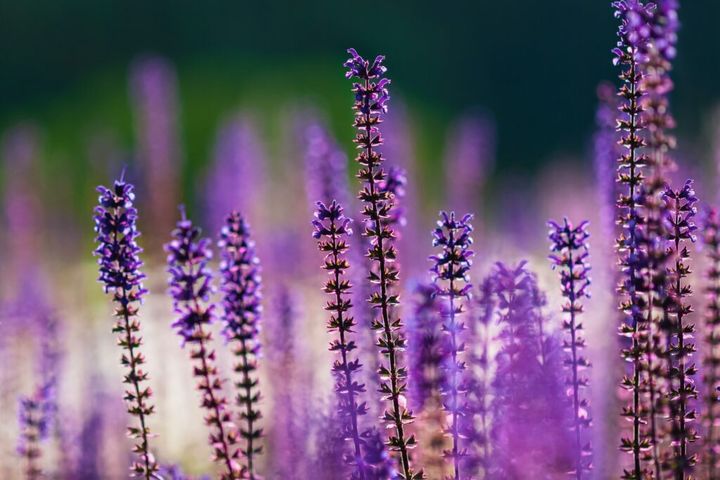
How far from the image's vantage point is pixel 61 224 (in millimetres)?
17125

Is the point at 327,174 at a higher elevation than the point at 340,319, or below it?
higher

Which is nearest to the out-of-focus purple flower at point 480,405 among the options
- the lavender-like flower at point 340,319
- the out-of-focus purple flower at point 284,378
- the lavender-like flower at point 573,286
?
the lavender-like flower at point 573,286

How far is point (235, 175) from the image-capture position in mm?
13430

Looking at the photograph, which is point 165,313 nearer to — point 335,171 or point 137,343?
point 335,171

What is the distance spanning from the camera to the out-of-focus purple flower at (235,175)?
505 inches

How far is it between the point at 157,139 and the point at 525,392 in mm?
9392

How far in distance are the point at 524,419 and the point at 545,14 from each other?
29466 mm

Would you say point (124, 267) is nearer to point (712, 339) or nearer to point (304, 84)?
point (712, 339)

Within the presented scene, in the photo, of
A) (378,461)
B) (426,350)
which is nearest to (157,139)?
(426,350)

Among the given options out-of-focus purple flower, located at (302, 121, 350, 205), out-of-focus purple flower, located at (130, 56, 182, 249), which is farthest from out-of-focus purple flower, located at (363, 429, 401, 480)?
out-of-focus purple flower, located at (130, 56, 182, 249)

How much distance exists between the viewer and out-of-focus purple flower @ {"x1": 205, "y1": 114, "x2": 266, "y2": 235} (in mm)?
12820

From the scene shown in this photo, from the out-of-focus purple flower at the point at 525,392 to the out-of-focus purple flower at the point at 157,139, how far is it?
277 inches

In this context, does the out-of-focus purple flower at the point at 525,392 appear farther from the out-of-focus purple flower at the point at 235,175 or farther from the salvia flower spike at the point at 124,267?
the out-of-focus purple flower at the point at 235,175

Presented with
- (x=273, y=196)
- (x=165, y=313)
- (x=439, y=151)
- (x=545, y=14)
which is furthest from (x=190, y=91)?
(x=165, y=313)
